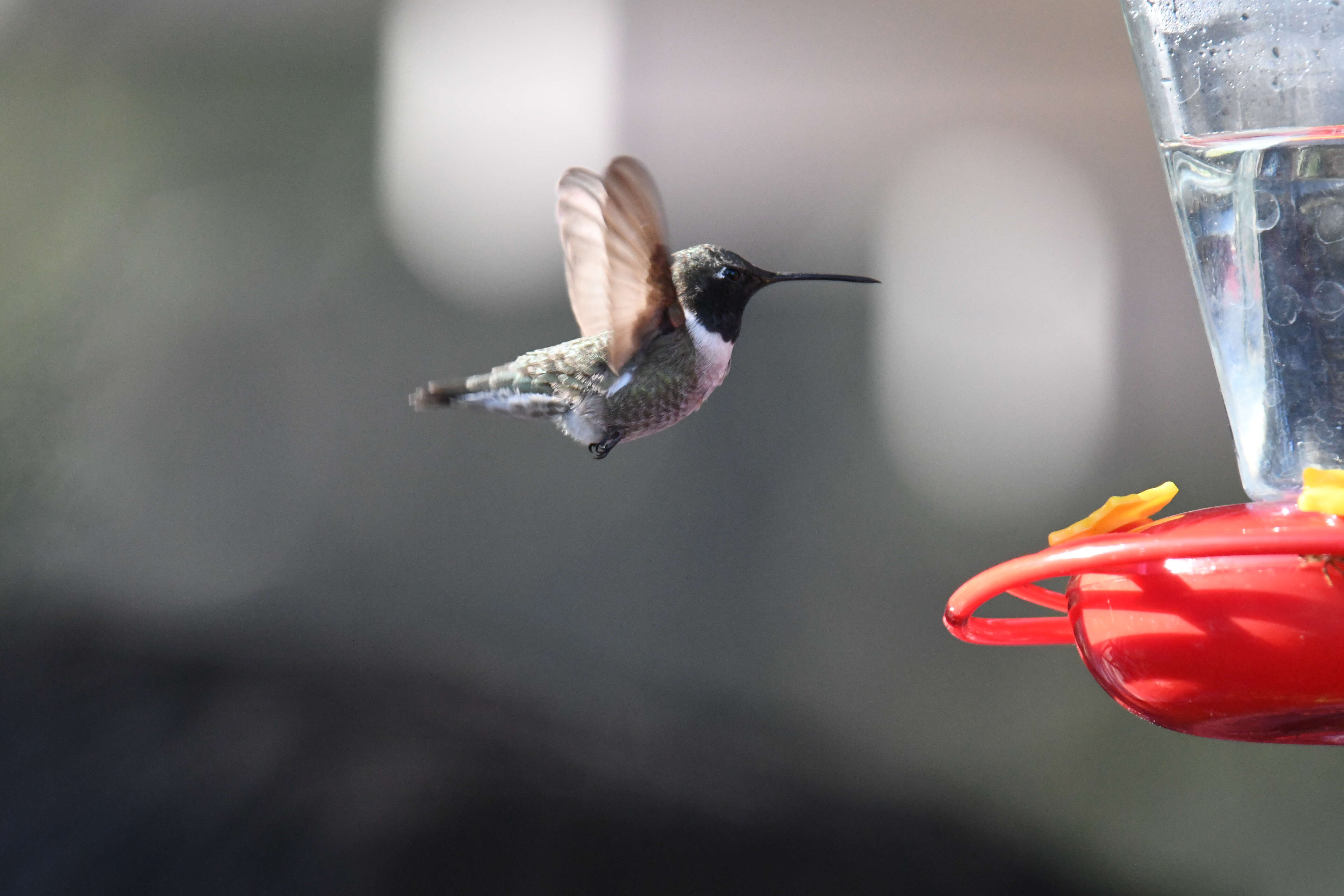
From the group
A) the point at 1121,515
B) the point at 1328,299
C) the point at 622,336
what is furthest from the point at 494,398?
the point at 1328,299

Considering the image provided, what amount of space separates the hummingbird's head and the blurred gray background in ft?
8.26

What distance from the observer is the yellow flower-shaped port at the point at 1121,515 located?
1.18m

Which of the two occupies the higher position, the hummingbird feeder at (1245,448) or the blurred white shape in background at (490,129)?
the blurred white shape in background at (490,129)

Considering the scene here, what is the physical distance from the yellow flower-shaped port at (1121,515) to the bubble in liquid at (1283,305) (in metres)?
0.32

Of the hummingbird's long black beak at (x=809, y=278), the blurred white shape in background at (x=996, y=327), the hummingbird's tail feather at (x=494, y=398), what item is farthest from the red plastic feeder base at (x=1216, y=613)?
the blurred white shape in background at (x=996, y=327)

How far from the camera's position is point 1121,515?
119 cm

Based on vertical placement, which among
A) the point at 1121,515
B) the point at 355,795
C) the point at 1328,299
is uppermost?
Result: the point at 1328,299

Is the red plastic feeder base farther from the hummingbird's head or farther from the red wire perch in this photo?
the hummingbird's head

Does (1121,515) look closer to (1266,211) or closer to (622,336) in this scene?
(1266,211)

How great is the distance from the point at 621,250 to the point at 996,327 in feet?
12.0

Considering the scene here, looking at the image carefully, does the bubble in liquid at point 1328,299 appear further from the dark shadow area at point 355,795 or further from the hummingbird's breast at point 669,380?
the dark shadow area at point 355,795

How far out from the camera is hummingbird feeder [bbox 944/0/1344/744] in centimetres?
97

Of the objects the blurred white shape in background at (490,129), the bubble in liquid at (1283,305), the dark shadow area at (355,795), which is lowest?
the dark shadow area at (355,795)

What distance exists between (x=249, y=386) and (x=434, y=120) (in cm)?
139
